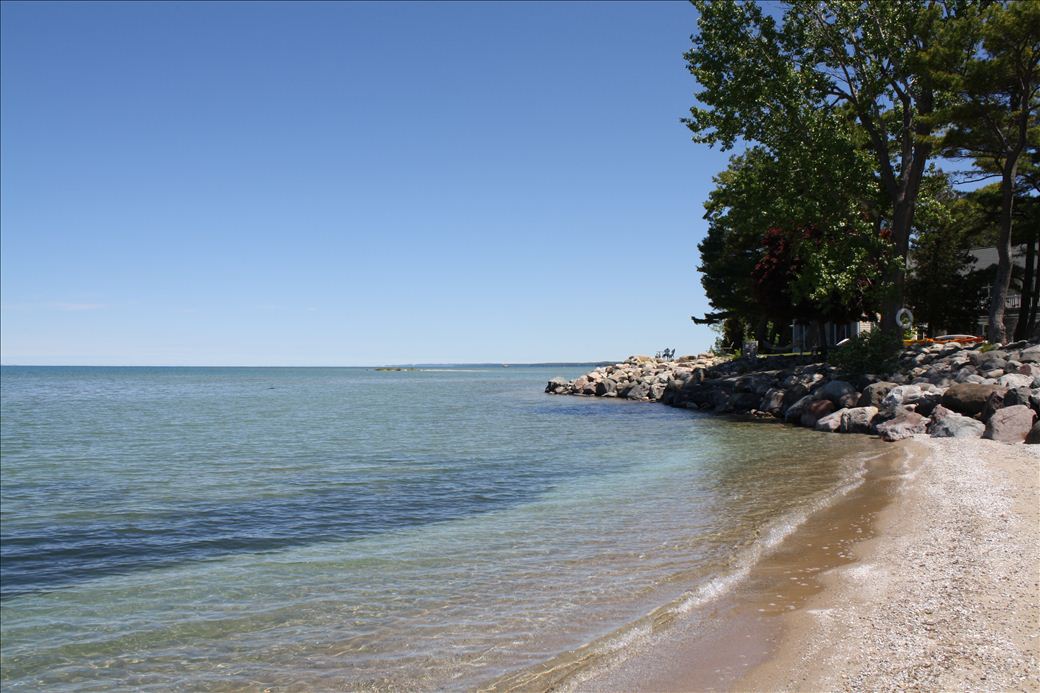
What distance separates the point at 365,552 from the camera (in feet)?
31.6

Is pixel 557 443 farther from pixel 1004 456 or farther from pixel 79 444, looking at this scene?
pixel 79 444

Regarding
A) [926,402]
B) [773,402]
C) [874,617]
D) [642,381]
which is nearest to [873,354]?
[773,402]

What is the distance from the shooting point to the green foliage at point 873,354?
2816cm

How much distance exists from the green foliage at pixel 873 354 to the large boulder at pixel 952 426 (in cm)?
828

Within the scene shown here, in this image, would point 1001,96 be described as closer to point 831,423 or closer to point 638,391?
point 831,423

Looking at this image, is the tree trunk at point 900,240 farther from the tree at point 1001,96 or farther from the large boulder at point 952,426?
the large boulder at point 952,426

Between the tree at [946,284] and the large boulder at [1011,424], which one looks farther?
the tree at [946,284]

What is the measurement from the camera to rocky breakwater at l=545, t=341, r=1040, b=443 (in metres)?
18.3

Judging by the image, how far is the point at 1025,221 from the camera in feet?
111

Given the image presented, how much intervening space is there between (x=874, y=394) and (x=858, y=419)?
7.55 feet

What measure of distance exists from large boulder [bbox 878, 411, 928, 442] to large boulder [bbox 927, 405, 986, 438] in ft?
0.95

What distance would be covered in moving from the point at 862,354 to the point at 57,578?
27.2 m

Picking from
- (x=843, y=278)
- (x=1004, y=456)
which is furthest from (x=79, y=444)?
(x=843, y=278)

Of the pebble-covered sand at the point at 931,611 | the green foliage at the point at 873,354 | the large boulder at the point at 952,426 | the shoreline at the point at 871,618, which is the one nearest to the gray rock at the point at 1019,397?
the large boulder at the point at 952,426
